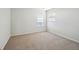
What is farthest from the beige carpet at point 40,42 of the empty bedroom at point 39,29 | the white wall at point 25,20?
the white wall at point 25,20

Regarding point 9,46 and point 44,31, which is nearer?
point 9,46

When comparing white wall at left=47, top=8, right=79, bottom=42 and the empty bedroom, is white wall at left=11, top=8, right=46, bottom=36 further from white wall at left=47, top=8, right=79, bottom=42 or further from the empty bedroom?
white wall at left=47, top=8, right=79, bottom=42

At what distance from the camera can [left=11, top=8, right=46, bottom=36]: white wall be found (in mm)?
1903

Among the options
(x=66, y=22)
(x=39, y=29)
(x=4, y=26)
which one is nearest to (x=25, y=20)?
A: (x=39, y=29)

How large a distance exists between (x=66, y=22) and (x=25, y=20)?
0.80m

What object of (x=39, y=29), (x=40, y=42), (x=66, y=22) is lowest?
(x=40, y=42)

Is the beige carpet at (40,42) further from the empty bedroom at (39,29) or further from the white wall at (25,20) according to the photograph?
the white wall at (25,20)

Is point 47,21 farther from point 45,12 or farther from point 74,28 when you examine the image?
point 74,28

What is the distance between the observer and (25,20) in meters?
1.97

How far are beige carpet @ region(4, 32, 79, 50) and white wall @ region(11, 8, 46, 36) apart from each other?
10 centimetres

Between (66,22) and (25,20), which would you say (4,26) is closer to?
(25,20)

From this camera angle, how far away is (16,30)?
1.98 meters

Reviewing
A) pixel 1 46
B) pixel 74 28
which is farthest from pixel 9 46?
pixel 74 28
